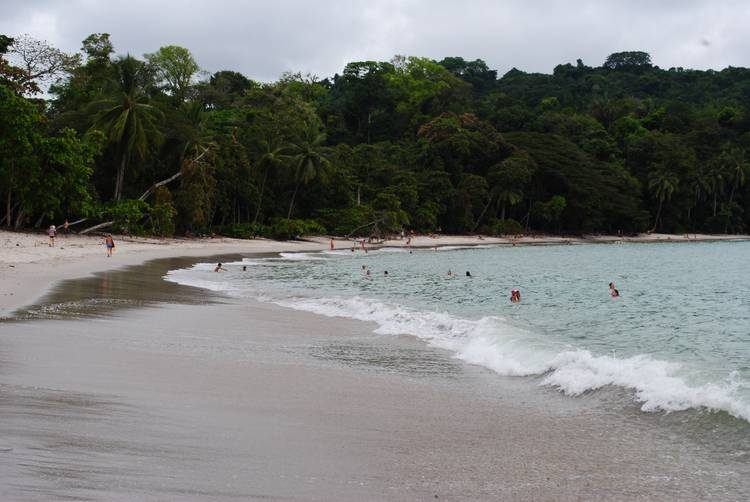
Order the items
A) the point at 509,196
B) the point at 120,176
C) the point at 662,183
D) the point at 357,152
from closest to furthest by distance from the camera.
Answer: the point at 120,176
the point at 357,152
the point at 509,196
the point at 662,183

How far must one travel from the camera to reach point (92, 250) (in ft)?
115

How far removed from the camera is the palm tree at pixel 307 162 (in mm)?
59094

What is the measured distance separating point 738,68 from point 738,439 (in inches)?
6176

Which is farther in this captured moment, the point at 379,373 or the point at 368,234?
the point at 368,234

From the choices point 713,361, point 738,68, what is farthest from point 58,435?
point 738,68

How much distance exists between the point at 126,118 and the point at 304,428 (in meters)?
42.3

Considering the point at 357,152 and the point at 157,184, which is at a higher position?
the point at 357,152

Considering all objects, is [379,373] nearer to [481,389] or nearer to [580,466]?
[481,389]

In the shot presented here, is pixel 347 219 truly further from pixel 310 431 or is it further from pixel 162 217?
pixel 310 431

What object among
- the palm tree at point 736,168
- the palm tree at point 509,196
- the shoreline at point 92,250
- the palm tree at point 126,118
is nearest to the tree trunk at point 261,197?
the shoreline at point 92,250

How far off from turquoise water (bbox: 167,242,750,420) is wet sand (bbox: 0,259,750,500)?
27.7 inches

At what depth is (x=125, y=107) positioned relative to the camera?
46.2 m

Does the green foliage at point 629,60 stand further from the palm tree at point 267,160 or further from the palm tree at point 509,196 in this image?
the palm tree at point 267,160

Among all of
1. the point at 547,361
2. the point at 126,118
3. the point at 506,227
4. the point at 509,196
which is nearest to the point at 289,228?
the point at 126,118
